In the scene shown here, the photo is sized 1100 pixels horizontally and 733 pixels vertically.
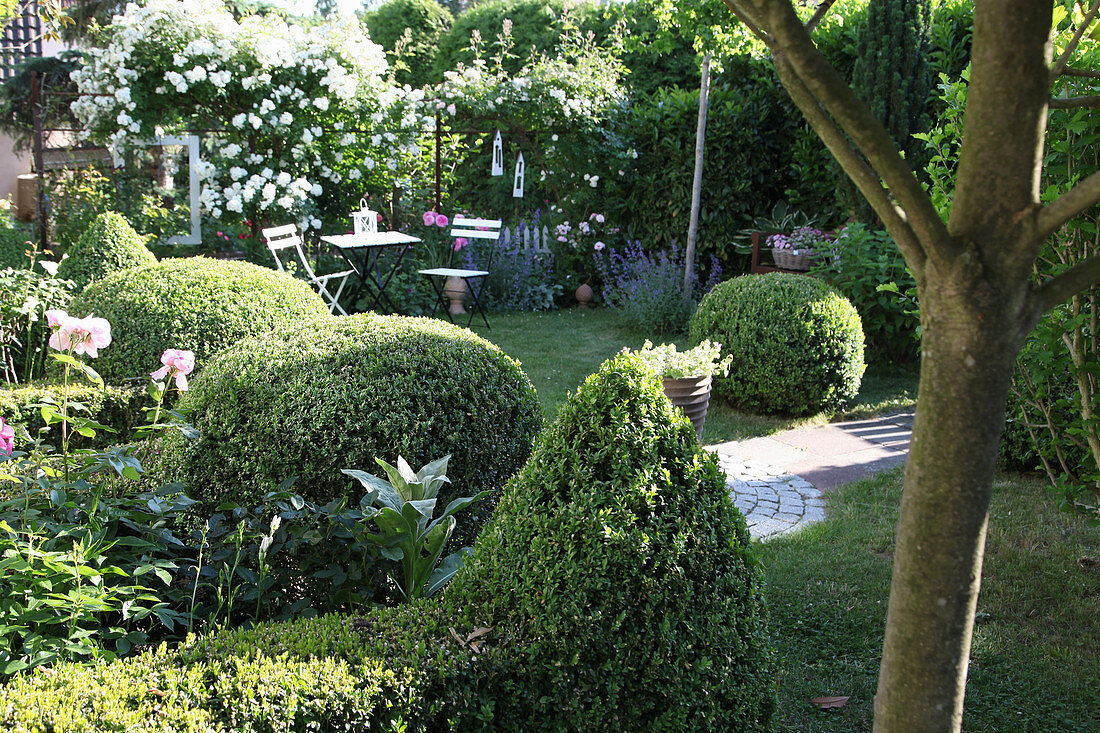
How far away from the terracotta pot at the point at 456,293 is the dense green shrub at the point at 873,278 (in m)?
3.89

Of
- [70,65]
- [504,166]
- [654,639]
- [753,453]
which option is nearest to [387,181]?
[504,166]

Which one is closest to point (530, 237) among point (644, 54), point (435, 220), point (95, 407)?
point (435, 220)

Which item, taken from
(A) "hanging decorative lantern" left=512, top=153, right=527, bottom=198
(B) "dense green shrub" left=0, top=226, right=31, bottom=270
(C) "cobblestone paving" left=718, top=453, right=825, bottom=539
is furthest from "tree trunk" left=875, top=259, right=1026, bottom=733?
(A) "hanging decorative lantern" left=512, top=153, right=527, bottom=198

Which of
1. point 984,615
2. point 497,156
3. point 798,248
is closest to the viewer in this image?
point 984,615

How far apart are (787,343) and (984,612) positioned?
106 inches

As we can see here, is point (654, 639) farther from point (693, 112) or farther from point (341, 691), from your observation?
point (693, 112)

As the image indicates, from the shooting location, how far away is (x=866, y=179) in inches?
53.2

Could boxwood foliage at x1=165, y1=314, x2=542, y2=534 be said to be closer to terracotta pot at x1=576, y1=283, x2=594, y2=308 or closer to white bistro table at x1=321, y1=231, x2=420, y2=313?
white bistro table at x1=321, y1=231, x2=420, y2=313

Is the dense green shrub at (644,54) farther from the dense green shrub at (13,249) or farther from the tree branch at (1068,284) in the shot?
the tree branch at (1068,284)

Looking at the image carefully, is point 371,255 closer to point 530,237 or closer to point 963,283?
point 530,237

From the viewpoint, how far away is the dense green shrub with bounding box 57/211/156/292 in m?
5.17

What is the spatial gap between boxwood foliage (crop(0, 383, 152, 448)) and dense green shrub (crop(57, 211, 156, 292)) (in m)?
1.42

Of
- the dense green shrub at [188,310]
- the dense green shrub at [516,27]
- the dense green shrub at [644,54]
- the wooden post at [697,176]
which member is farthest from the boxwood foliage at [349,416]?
the dense green shrub at [516,27]

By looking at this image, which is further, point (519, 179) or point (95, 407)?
point (519, 179)
